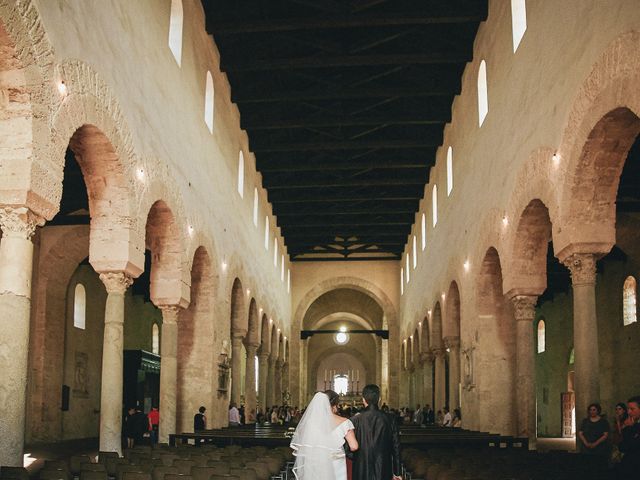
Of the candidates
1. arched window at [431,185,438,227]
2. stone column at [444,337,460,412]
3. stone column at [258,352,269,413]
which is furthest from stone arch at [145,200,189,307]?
stone column at [258,352,269,413]

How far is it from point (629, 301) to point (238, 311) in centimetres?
1198

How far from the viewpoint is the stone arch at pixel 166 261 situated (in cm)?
1609

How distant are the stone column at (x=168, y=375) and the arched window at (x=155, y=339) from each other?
15388 mm

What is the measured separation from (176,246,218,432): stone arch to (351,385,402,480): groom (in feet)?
40.1

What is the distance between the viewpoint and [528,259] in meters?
15.6

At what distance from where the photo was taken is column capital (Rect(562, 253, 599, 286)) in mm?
11984

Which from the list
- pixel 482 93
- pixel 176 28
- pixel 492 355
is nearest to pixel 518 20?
pixel 482 93

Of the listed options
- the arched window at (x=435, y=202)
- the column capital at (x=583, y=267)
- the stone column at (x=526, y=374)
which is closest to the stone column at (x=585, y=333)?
the column capital at (x=583, y=267)

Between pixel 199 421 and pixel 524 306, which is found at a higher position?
pixel 524 306

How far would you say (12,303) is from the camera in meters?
8.97

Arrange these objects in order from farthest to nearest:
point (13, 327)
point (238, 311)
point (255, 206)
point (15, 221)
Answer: point (255, 206) → point (238, 311) → point (15, 221) → point (13, 327)

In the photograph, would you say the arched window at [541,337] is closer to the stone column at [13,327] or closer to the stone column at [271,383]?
the stone column at [271,383]

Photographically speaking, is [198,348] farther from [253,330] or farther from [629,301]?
[629,301]

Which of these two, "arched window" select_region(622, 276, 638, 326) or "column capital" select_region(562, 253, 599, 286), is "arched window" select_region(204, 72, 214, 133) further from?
"arched window" select_region(622, 276, 638, 326)
